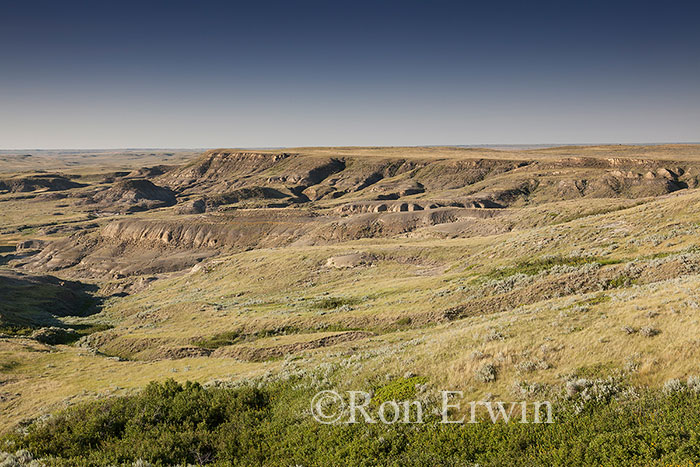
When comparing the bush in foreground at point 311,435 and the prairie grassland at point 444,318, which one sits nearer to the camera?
the bush in foreground at point 311,435

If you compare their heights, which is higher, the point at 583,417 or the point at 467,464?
the point at 583,417

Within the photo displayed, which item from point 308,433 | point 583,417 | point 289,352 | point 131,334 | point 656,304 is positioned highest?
point 656,304

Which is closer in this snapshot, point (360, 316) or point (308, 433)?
point (308, 433)

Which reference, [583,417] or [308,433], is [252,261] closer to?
[308,433]

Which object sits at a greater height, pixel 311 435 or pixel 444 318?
pixel 311 435

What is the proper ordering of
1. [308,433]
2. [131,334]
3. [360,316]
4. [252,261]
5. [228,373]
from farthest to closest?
1. [252,261]
2. [131,334]
3. [360,316]
4. [228,373]
5. [308,433]

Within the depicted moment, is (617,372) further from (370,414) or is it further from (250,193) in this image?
(250,193)

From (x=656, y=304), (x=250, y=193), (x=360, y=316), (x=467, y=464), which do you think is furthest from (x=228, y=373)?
(x=250, y=193)

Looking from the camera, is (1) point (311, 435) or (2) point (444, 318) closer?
(1) point (311, 435)

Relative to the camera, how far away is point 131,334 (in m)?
41.2

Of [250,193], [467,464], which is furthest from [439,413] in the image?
[250,193]

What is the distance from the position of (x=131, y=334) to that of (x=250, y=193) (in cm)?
12320

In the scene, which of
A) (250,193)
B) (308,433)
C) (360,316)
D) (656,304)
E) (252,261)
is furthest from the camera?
(250,193)

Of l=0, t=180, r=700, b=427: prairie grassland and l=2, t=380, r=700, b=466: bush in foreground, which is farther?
l=0, t=180, r=700, b=427: prairie grassland
